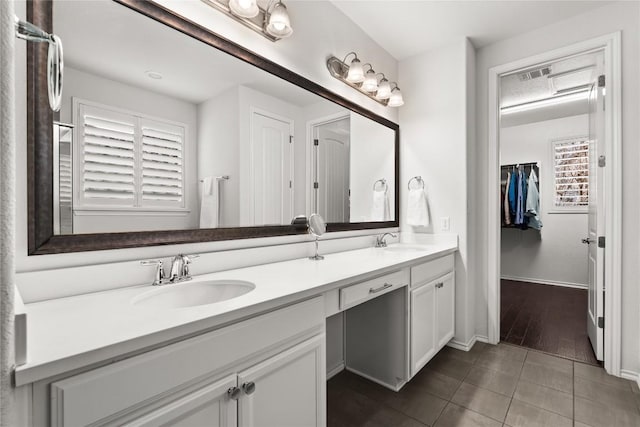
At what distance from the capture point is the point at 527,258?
4711mm

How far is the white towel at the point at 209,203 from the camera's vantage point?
1396 millimetres

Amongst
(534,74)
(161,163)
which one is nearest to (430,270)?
(161,163)

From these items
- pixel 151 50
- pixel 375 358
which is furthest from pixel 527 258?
pixel 151 50

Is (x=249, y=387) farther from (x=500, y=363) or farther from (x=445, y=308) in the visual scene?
(x=500, y=363)

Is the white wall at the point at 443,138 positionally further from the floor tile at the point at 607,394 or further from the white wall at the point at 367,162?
the floor tile at the point at 607,394

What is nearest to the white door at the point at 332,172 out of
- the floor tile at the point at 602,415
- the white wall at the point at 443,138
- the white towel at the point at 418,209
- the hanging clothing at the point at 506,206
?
the white towel at the point at 418,209

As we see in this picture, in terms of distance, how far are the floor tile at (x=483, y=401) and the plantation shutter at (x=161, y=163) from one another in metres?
1.88

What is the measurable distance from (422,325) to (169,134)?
5.85ft

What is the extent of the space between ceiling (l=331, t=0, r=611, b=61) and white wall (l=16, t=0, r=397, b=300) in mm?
117

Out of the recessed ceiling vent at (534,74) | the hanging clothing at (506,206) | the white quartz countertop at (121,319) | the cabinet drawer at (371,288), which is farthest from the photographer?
the hanging clothing at (506,206)

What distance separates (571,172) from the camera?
172 inches

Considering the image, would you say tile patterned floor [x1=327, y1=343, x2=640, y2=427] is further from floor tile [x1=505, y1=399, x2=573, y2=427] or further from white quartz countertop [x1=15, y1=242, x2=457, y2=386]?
white quartz countertop [x1=15, y1=242, x2=457, y2=386]

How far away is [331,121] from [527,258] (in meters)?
4.24

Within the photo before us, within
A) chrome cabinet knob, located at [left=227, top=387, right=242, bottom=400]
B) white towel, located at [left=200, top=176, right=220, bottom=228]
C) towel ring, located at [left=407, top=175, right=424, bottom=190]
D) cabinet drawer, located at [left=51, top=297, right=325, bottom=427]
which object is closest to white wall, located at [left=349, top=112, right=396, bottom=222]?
towel ring, located at [left=407, top=175, right=424, bottom=190]
